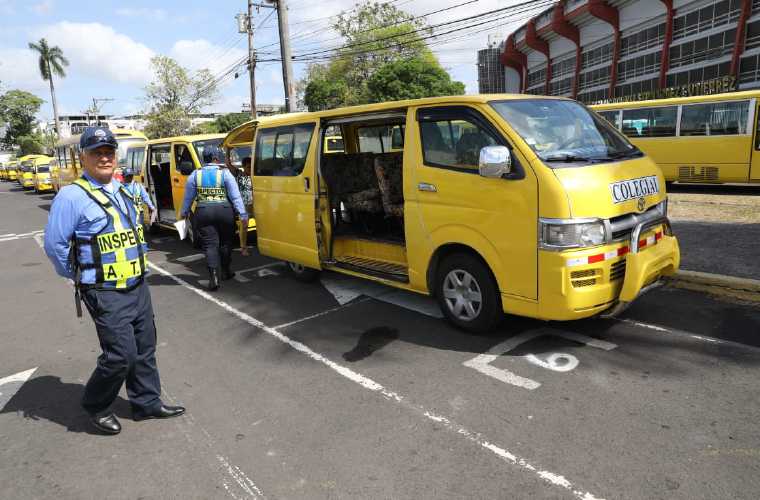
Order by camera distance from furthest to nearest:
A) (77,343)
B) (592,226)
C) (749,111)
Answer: (749,111)
(77,343)
(592,226)

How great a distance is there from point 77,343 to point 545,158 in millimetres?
4808

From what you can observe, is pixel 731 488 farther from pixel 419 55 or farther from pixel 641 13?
pixel 419 55

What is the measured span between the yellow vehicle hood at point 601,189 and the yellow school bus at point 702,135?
11511 mm

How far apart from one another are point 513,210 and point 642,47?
108 feet

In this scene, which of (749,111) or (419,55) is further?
(419,55)

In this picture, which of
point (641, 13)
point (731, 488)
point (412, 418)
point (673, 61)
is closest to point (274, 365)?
point (412, 418)

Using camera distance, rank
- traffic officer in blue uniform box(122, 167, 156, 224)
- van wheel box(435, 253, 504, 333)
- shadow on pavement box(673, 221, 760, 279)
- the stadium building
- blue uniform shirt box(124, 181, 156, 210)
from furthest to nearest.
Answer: the stadium building → blue uniform shirt box(124, 181, 156, 210) → traffic officer in blue uniform box(122, 167, 156, 224) → shadow on pavement box(673, 221, 760, 279) → van wheel box(435, 253, 504, 333)

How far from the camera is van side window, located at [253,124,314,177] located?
631cm

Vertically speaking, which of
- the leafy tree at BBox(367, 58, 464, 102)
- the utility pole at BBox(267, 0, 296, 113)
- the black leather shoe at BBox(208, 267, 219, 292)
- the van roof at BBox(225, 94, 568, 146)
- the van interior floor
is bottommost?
the black leather shoe at BBox(208, 267, 219, 292)

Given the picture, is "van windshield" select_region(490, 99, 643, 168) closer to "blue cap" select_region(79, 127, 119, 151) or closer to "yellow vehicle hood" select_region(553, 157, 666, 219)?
"yellow vehicle hood" select_region(553, 157, 666, 219)

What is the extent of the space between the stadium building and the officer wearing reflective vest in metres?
28.4

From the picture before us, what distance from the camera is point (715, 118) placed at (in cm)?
1408

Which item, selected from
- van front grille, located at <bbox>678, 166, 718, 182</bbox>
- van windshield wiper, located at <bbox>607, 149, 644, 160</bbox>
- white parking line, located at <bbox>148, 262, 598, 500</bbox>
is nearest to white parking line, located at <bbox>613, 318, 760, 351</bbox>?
van windshield wiper, located at <bbox>607, 149, 644, 160</bbox>

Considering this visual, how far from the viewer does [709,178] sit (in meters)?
14.2
